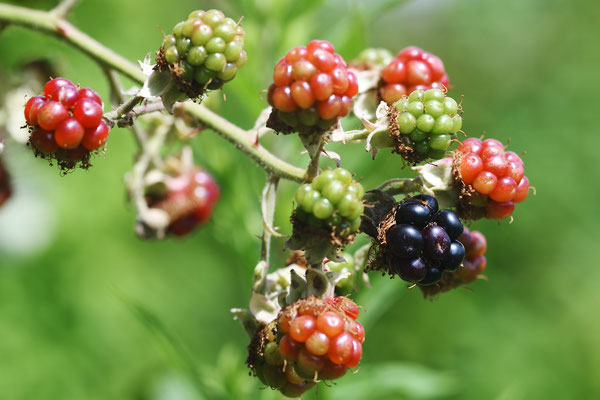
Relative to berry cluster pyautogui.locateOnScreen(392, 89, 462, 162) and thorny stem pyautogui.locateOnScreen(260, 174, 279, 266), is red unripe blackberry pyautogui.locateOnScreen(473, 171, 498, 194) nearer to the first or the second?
berry cluster pyautogui.locateOnScreen(392, 89, 462, 162)

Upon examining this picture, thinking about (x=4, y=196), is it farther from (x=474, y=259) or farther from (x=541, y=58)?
(x=541, y=58)

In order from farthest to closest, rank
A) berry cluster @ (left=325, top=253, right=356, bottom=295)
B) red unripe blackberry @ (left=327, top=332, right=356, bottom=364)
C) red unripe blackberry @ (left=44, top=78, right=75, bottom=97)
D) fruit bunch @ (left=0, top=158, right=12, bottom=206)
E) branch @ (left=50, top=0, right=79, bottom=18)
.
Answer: fruit bunch @ (left=0, top=158, right=12, bottom=206) < branch @ (left=50, top=0, right=79, bottom=18) < berry cluster @ (left=325, top=253, right=356, bottom=295) < red unripe blackberry @ (left=44, top=78, right=75, bottom=97) < red unripe blackberry @ (left=327, top=332, right=356, bottom=364)

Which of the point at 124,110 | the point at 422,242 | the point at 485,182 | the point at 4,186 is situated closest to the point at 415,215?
the point at 422,242

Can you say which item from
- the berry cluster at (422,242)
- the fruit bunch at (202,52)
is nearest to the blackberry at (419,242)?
the berry cluster at (422,242)

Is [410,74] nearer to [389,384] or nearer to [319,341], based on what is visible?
[319,341]

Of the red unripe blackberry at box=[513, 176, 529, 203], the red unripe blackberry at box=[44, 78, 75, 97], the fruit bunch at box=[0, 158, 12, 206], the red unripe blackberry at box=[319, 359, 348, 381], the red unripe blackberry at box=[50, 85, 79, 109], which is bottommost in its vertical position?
the red unripe blackberry at box=[319, 359, 348, 381]

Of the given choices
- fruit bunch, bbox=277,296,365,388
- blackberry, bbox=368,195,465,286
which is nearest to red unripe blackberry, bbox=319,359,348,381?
fruit bunch, bbox=277,296,365,388
